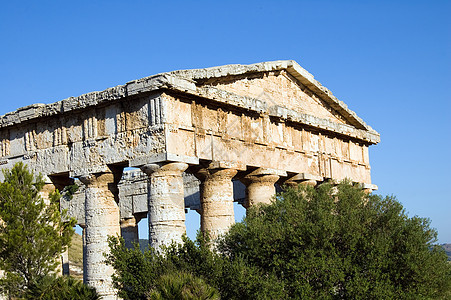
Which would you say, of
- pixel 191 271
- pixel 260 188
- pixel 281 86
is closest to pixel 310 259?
pixel 191 271

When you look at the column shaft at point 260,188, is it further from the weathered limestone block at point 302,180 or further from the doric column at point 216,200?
the doric column at point 216,200

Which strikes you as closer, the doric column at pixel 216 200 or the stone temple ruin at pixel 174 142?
the stone temple ruin at pixel 174 142

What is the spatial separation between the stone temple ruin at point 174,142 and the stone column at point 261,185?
0.03 metres

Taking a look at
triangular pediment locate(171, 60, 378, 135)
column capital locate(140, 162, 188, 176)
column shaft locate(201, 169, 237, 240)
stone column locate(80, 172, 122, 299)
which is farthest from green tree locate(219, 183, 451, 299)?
triangular pediment locate(171, 60, 378, 135)

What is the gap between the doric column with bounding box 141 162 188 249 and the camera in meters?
16.1

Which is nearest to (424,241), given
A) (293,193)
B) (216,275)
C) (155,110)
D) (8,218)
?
(293,193)

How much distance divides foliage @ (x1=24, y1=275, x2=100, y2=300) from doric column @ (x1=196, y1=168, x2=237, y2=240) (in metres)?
3.81

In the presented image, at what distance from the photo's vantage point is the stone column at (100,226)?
1711 centimetres

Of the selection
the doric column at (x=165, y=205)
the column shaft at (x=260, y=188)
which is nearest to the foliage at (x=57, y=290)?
the doric column at (x=165, y=205)

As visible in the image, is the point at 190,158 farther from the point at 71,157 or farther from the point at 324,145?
the point at 324,145

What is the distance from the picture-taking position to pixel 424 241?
15422 millimetres

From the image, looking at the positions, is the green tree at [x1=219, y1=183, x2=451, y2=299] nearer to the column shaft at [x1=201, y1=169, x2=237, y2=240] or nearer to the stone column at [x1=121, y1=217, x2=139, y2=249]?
the column shaft at [x1=201, y1=169, x2=237, y2=240]

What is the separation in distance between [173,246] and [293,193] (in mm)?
3333

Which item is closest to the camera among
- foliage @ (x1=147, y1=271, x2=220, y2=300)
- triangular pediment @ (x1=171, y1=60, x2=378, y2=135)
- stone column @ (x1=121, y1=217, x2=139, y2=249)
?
foliage @ (x1=147, y1=271, x2=220, y2=300)
